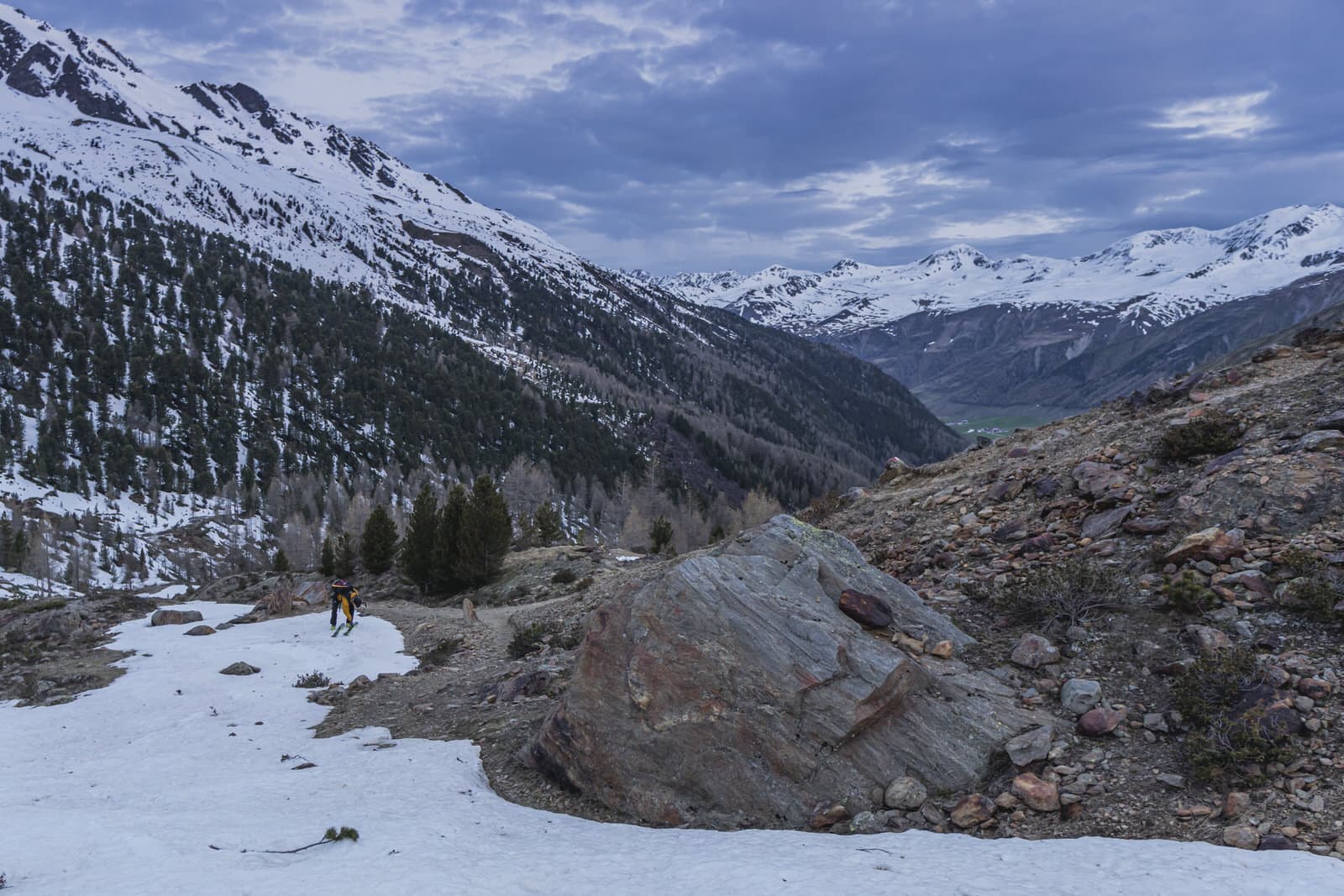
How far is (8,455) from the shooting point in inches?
5118

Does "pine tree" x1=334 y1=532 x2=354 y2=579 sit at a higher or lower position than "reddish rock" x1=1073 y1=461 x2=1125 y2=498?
lower

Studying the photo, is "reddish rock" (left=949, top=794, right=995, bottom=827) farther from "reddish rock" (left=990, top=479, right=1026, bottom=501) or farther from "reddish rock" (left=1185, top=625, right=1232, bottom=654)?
"reddish rock" (left=990, top=479, right=1026, bottom=501)

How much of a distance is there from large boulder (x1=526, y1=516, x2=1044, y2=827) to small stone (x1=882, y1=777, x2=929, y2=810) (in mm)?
198

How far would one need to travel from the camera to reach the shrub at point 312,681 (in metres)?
20.1

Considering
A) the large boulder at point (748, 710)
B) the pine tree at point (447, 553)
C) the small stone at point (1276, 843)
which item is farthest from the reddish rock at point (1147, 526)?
the pine tree at point (447, 553)

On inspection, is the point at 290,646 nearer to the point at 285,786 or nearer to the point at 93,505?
the point at 285,786

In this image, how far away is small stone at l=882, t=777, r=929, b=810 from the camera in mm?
9648

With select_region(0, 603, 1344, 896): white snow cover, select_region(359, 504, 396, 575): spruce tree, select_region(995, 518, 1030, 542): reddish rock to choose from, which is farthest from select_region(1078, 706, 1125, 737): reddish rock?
select_region(359, 504, 396, 575): spruce tree

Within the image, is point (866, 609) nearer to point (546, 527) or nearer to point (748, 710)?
point (748, 710)

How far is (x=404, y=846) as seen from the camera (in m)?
9.38

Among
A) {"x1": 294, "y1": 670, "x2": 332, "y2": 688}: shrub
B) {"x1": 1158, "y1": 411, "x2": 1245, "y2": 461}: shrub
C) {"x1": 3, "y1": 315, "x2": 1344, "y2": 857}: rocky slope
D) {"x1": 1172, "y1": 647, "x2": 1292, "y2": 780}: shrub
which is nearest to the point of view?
{"x1": 1172, "y1": 647, "x2": 1292, "y2": 780}: shrub

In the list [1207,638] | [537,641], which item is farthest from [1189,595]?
[537,641]

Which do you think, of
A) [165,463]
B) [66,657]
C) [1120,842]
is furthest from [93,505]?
[1120,842]

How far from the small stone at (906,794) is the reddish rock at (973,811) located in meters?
0.47
